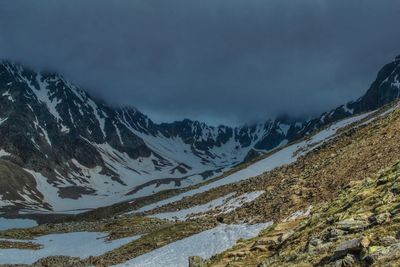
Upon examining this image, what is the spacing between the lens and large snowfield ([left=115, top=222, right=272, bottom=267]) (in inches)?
1254

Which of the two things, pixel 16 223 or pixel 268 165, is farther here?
pixel 16 223

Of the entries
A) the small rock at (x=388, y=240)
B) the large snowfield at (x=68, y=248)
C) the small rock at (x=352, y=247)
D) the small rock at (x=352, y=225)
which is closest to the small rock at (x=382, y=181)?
the small rock at (x=352, y=225)

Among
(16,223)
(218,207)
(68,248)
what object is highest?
(16,223)

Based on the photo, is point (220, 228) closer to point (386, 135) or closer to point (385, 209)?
point (386, 135)

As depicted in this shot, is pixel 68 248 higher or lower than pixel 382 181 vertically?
higher

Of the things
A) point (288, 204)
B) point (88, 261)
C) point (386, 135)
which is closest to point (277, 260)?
point (288, 204)

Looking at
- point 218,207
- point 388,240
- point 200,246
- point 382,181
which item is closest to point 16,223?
point 218,207

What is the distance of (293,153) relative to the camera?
81.9 meters

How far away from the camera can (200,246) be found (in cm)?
3344


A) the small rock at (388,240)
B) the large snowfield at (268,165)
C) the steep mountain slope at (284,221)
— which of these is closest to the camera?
the small rock at (388,240)

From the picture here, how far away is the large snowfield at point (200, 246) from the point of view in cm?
3184

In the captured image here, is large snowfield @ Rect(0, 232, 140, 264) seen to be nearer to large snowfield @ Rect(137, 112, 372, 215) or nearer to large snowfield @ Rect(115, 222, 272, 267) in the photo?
large snowfield @ Rect(115, 222, 272, 267)

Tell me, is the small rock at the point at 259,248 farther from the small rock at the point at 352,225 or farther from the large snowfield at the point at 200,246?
the large snowfield at the point at 200,246

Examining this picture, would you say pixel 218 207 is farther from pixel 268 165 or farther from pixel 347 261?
pixel 347 261
